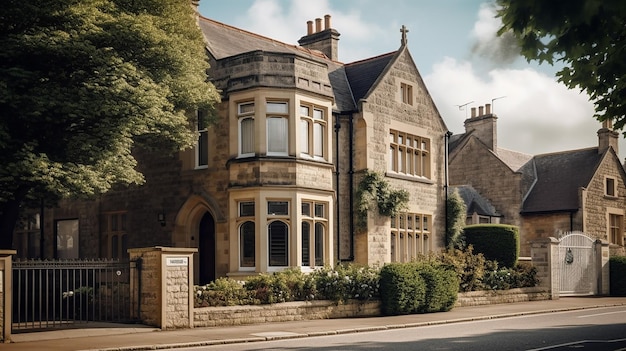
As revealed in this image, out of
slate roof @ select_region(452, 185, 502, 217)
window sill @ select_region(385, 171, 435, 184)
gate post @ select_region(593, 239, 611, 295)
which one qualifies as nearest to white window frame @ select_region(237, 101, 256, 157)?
window sill @ select_region(385, 171, 435, 184)

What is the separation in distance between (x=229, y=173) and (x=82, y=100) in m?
6.65

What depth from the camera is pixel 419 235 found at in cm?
2919

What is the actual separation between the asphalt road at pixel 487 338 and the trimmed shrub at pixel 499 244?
10.4 m

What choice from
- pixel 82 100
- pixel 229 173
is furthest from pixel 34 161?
pixel 229 173

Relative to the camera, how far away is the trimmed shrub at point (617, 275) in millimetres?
32156

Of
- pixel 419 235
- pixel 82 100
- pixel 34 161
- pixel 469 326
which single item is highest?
pixel 82 100

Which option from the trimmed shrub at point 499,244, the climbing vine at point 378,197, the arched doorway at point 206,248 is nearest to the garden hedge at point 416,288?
the climbing vine at point 378,197

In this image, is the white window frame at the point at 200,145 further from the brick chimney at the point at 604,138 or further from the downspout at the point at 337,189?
the brick chimney at the point at 604,138

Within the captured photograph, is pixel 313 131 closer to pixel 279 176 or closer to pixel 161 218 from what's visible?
pixel 279 176

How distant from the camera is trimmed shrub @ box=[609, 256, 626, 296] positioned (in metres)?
32.2

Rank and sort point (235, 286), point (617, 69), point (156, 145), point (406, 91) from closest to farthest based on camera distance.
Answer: point (617, 69), point (235, 286), point (156, 145), point (406, 91)

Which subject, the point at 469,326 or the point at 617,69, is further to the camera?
the point at 469,326

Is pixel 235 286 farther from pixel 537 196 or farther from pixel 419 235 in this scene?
pixel 537 196

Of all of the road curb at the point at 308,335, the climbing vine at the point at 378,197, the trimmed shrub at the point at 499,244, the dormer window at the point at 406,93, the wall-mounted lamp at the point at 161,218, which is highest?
the dormer window at the point at 406,93
